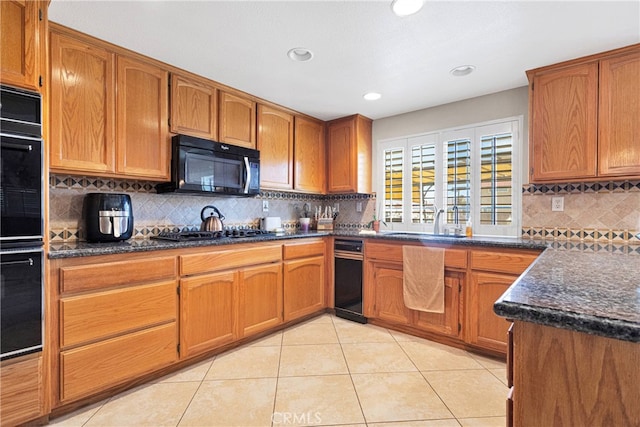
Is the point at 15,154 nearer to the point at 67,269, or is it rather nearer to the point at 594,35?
the point at 67,269

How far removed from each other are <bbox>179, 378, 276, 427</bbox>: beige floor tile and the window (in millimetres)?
2244

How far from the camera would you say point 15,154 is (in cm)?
150

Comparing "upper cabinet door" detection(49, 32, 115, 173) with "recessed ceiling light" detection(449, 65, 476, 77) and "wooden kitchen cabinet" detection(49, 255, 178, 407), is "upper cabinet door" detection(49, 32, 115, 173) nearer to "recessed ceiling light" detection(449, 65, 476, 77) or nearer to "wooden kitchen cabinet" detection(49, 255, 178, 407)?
"wooden kitchen cabinet" detection(49, 255, 178, 407)

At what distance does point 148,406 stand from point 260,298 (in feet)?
3.55

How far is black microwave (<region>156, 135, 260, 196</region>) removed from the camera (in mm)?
2418

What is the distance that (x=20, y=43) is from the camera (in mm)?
1561

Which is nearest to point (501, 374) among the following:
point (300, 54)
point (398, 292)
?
point (398, 292)

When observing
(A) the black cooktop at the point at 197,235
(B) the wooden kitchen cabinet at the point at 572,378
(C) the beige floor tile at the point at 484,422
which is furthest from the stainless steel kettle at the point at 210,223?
(B) the wooden kitchen cabinet at the point at 572,378

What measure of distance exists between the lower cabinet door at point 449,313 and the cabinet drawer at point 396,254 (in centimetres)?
10

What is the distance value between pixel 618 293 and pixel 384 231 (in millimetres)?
2801

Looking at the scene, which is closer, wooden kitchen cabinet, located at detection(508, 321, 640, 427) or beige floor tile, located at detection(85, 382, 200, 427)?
wooden kitchen cabinet, located at detection(508, 321, 640, 427)

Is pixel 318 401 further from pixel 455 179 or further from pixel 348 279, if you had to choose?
pixel 455 179

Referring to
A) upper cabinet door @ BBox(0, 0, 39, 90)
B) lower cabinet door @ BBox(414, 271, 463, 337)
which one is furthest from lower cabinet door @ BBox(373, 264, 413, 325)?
upper cabinet door @ BBox(0, 0, 39, 90)

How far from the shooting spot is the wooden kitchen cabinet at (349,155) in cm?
361
